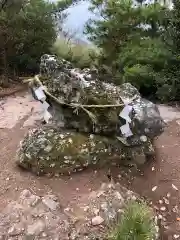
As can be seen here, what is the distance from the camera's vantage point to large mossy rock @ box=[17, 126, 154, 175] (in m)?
3.74

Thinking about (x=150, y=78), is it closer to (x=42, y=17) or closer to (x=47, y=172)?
(x=42, y=17)

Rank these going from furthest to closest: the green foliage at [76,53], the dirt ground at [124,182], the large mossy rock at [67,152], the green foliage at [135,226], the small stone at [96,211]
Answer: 1. the green foliage at [76,53]
2. the large mossy rock at [67,152]
3. the dirt ground at [124,182]
4. the small stone at [96,211]
5. the green foliage at [135,226]

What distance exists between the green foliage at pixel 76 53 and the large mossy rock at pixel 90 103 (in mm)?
4236

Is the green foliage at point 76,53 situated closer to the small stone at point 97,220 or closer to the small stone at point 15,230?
the small stone at point 97,220

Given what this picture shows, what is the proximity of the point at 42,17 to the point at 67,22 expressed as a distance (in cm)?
220

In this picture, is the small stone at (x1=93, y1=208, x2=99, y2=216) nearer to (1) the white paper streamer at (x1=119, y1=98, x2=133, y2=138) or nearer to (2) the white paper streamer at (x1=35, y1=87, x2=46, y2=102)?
(1) the white paper streamer at (x1=119, y1=98, x2=133, y2=138)

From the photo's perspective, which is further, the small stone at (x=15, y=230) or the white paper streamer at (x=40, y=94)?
the white paper streamer at (x=40, y=94)

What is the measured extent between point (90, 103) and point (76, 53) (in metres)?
4.82

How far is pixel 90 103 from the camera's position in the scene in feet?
12.4

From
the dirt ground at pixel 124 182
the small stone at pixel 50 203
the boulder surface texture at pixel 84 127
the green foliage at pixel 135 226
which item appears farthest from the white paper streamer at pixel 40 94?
the green foliage at pixel 135 226

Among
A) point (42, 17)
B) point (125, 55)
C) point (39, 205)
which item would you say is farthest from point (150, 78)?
point (39, 205)

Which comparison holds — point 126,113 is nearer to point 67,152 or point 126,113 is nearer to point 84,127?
point 84,127

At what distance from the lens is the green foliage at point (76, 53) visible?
815 cm

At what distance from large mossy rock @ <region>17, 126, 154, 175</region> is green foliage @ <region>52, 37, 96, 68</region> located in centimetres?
437
